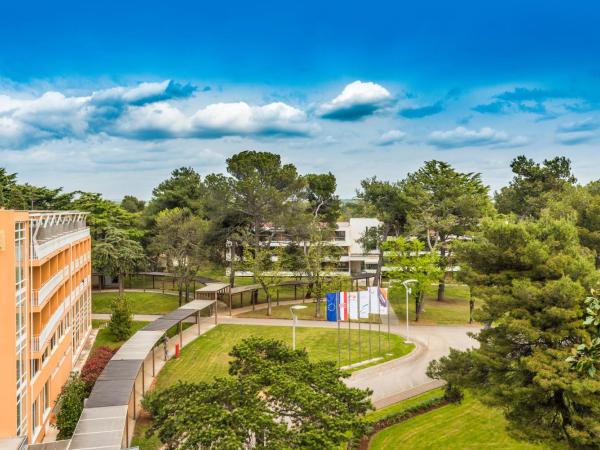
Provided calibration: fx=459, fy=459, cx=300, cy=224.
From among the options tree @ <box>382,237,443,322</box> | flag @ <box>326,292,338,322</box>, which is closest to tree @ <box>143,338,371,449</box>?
flag @ <box>326,292,338,322</box>

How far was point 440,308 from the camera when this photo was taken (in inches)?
1983

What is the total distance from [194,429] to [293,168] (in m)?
37.4

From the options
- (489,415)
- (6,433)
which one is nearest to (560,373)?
(489,415)

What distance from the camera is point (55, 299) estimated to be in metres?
25.1

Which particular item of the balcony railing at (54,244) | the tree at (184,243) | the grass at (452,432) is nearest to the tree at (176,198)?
the tree at (184,243)

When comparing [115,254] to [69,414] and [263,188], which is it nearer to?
[263,188]

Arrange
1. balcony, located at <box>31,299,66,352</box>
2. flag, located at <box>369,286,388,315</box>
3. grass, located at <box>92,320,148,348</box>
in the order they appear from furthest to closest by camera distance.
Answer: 1. grass, located at <box>92,320,148,348</box>
2. flag, located at <box>369,286,388,315</box>
3. balcony, located at <box>31,299,66,352</box>

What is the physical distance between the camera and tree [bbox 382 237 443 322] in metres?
43.3

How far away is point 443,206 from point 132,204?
56823 mm

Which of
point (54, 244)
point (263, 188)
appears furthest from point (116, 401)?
point (263, 188)

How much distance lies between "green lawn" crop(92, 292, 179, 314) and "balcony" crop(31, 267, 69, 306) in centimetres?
2116

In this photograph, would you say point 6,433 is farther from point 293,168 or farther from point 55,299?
point 293,168

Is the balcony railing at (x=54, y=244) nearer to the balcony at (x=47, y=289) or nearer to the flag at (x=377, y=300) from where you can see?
the balcony at (x=47, y=289)

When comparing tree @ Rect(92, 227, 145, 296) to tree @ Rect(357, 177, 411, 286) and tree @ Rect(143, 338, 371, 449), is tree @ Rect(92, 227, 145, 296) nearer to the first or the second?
tree @ Rect(357, 177, 411, 286)
